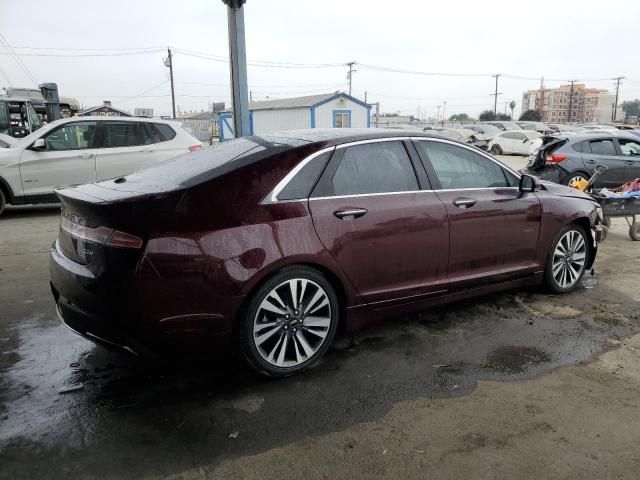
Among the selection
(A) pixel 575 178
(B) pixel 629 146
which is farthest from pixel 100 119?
(B) pixel 629 146

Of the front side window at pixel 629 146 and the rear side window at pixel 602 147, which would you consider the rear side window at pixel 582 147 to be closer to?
the rear side window at pixel 602 147

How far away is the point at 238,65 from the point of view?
25.0 ft

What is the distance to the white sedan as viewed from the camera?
86.3 ft

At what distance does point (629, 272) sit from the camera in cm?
591

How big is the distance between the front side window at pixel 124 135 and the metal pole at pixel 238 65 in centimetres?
262

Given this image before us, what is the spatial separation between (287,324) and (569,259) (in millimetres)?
3143

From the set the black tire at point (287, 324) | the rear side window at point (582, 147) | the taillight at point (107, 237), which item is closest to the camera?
the taillight at point (107, 237)

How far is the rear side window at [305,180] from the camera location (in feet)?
10.8

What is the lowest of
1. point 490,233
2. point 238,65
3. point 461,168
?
point 490,233

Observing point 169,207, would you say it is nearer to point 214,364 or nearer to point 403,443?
point 214,364

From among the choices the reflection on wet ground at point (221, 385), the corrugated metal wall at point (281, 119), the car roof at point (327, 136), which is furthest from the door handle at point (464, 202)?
the corrugated metal wall at point (281, 119)

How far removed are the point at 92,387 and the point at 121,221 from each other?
3.70 feet

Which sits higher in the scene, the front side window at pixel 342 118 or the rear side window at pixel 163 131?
the front side window at pixel 342 118

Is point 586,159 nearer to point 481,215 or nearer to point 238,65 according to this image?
point 238,65
